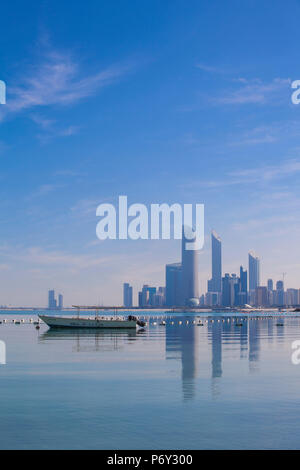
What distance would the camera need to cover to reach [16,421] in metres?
33.5

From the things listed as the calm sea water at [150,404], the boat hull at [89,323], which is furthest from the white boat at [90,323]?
the calm sea water at [150,404]

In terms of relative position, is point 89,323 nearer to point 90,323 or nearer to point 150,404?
point 90,323

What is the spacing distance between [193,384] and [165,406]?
954 centimetres

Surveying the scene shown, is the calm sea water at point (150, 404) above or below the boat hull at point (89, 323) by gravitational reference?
above

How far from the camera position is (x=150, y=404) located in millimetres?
38750

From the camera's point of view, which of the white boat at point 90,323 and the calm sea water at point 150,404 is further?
the white boat at point 90,323

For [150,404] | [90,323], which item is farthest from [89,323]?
[150,404]

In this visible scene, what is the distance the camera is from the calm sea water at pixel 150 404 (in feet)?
95.9

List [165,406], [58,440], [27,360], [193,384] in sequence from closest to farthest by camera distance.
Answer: [58,440]
[165,406]
[193,384]
[27,360]

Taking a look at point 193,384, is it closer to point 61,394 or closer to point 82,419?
point 61,394

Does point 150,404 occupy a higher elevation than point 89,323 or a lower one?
higher

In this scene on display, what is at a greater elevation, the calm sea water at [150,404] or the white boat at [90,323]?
the calm sea water at [150,404]

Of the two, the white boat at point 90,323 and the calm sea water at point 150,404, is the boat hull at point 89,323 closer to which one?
the white boat at point 90,323
